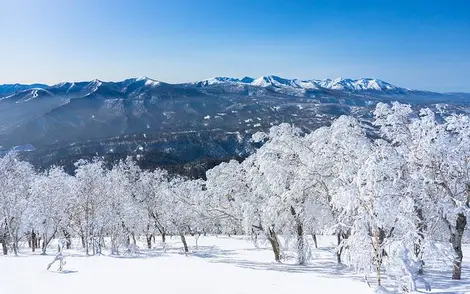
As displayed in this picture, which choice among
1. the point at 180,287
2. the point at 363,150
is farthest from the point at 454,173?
the point at 180,287

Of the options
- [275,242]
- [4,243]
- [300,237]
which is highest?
[300,237]

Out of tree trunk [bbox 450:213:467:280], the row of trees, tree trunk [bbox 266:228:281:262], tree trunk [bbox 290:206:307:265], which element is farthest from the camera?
tree trunk [bbox 266:228:281:262]

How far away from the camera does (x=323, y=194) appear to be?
93.7 ft

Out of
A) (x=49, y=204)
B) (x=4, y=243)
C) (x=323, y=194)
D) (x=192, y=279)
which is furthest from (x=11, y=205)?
(x=323, y=194)

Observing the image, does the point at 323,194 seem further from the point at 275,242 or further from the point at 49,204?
the point at 49,204

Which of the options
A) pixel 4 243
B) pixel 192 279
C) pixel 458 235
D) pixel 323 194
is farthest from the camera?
pixel 4 243

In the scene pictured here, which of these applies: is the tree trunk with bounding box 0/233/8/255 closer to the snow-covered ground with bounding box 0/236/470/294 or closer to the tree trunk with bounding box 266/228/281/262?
the snow-covered ground with bounding box 0/236/470/294

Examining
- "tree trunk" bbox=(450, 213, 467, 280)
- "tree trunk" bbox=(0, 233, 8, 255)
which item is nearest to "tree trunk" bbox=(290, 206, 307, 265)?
"tree trunk" bbox=(450, 213, 467, 280)

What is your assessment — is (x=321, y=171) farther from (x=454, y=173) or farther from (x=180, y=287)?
(x=180, y=287)

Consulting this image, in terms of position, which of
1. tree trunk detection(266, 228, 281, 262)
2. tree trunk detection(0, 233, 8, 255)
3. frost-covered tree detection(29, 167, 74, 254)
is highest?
frost-covered tree detection(29, 167, 74, 254)

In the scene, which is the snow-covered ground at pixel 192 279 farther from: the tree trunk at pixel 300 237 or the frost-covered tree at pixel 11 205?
the frost-covered tree at pixel 11 205

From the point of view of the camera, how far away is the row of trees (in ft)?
61.3

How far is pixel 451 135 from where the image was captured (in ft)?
68.8

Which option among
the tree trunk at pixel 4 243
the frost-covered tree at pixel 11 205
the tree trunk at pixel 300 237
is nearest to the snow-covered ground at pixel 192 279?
the tree trunk at pixel 300 237
